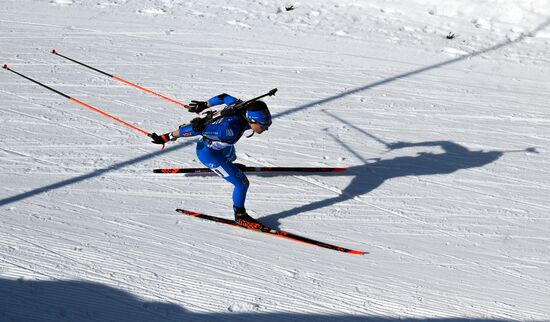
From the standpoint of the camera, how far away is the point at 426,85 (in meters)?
11.6

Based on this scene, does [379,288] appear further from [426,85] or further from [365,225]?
[426,85]

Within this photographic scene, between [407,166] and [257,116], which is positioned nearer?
[257,116]

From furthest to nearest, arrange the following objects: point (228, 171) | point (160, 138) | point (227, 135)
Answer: point (228, 171), point (160, 138), point (227, 135)

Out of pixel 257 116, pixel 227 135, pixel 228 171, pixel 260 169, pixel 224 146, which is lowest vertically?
pixel 260 169

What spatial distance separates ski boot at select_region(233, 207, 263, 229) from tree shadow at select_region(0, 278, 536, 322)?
52.8 inches

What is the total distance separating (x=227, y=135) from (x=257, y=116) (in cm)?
38

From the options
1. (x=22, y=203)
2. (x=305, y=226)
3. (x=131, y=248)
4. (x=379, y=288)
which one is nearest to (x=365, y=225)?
(x=305, y=226)

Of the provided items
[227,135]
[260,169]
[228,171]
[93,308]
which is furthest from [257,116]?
[93,308]

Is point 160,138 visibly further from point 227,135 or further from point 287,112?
point 287,112

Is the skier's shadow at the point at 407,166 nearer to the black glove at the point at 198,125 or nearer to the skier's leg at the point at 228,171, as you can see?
the skier's leg at the point at 228,171

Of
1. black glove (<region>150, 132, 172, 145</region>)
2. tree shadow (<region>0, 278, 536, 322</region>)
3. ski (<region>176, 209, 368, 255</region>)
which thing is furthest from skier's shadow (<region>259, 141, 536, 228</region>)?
tree shadow (<region>0, 278, 536, 322</region>)

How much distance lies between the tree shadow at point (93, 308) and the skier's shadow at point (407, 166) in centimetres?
193

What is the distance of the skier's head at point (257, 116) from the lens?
24.1 ft

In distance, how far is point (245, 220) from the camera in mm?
7863
